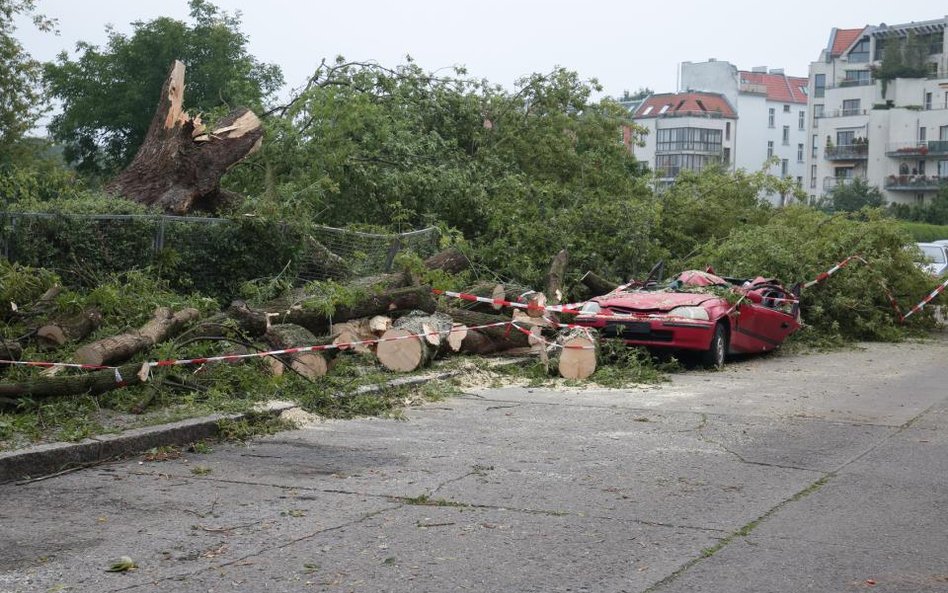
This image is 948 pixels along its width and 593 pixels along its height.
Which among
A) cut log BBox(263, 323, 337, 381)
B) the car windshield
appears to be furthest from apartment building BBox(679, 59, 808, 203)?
cut log BBox(263, 323, 337, 381)

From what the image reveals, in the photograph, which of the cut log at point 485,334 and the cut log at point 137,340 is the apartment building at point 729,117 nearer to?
the cut log at point 485,334

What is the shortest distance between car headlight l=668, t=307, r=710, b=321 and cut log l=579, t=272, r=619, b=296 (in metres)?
3.93

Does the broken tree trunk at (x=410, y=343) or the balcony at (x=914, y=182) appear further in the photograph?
the balcony at (x=914, y=182)

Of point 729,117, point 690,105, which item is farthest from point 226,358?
point 729,117

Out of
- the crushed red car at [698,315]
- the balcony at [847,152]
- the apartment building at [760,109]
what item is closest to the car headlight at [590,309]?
the crushed red car at [698,315]

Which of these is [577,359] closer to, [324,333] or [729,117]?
[324,333]

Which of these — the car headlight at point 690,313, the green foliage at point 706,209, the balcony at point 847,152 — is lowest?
the car headlight at point 690,313

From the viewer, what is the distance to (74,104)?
56719mm

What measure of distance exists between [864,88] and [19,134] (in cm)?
7846

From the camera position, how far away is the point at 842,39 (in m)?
112

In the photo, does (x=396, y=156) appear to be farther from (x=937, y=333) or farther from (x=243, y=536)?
(x=243, y=536)

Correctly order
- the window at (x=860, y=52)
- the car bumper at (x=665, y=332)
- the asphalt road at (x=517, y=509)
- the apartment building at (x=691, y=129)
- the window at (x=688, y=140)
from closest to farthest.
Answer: the asphalt road at (x=517, y=509), the car bumper at (x=665, y=332), the window at (x=860, y=52), the apartment building at (x=691, y=129), the window at (x=688, y=140)

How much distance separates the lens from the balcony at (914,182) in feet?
316

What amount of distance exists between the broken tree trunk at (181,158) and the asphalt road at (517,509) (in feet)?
21.1
